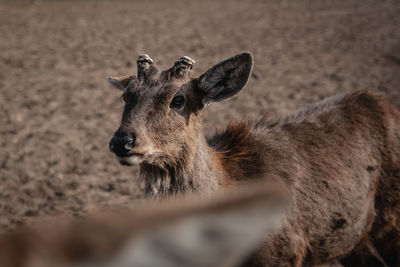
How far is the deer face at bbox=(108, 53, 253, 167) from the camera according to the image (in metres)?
3.19

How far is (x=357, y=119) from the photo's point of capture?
3.95m

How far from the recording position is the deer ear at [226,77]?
3643mm

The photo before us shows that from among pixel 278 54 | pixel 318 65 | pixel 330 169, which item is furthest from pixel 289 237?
pixel 278 54

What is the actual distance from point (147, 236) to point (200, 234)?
83 millimetres

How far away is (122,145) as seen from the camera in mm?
3090

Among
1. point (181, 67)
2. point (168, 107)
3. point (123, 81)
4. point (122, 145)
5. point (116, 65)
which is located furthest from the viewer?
point (116, 65)

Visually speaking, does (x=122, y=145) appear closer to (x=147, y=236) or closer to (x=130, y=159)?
(x=130, y=159)

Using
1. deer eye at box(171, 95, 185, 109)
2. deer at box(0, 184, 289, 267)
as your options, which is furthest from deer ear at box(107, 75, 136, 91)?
A: deer at box(0, 184, 289, 267)

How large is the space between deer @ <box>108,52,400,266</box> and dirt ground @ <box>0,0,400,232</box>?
8.72 ft

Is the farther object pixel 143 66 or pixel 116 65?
pixel 116 65

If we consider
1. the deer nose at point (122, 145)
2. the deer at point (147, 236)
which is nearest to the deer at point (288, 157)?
the deer nose at point (122, 145)

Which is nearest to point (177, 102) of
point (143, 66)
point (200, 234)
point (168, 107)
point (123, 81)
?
point (168, 107)

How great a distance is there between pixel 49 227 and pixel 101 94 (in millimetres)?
9157

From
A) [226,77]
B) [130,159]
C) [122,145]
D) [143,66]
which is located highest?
[143,66]
